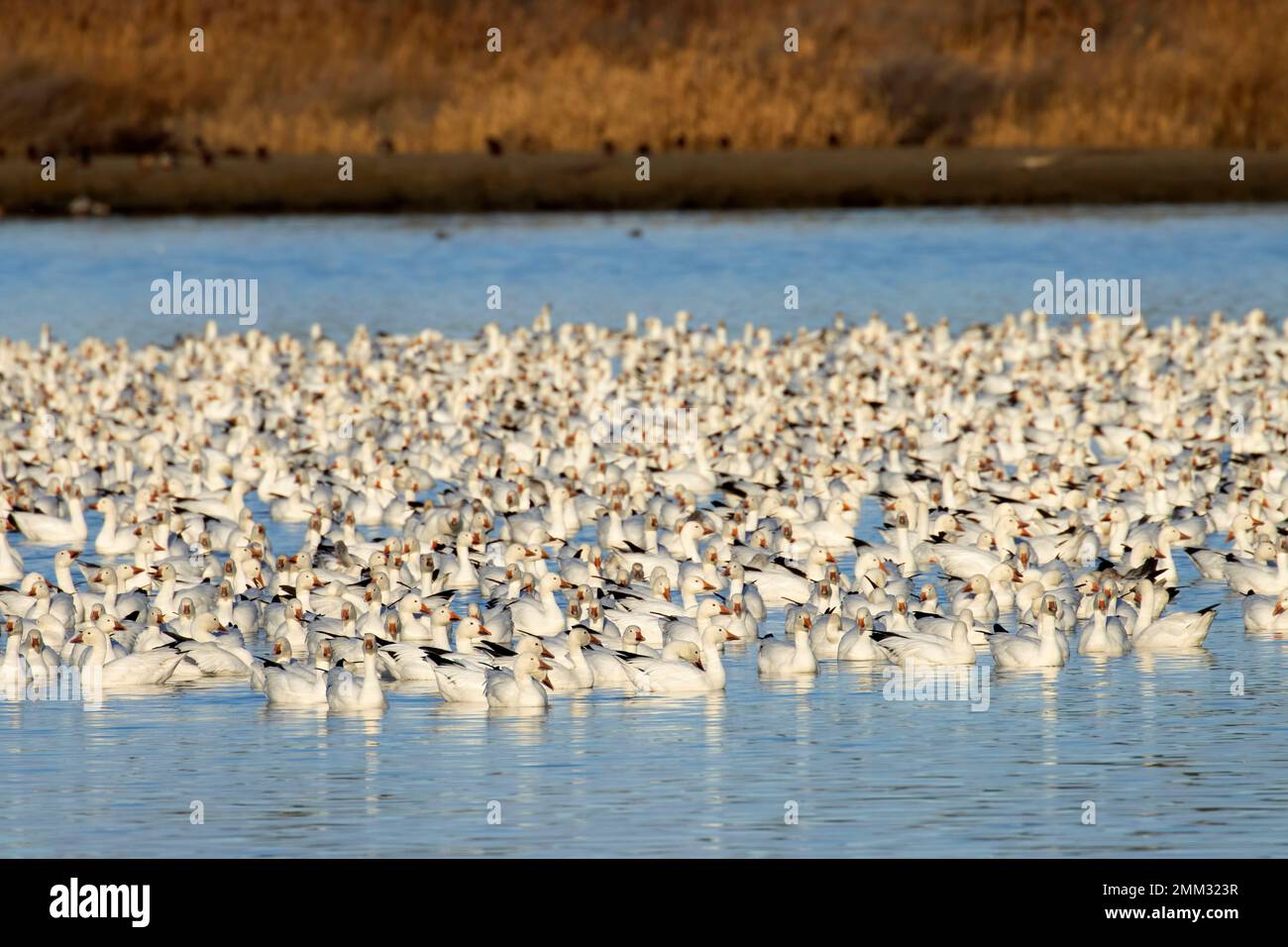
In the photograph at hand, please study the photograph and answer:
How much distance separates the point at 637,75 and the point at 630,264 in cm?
856

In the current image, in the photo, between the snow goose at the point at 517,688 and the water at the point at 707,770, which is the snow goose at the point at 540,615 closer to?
the water at the point at 707,770

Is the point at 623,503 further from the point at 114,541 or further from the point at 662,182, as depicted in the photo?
the point at 662,182

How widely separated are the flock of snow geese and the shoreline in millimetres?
14892

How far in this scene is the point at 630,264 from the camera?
48.7 meters

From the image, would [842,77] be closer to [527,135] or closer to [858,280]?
[527,135]

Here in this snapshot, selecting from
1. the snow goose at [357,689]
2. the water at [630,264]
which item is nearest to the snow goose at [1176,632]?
the snow goose at [357,689]

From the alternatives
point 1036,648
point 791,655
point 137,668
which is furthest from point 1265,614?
point 137,668

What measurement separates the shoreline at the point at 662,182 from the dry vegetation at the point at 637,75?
1263 mm

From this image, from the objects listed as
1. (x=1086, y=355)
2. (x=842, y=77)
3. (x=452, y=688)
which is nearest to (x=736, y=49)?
(x=842, y=77)

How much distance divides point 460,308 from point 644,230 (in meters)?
10.8

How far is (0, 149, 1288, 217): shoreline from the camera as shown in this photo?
2009 inches

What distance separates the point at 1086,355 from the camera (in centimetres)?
3306
